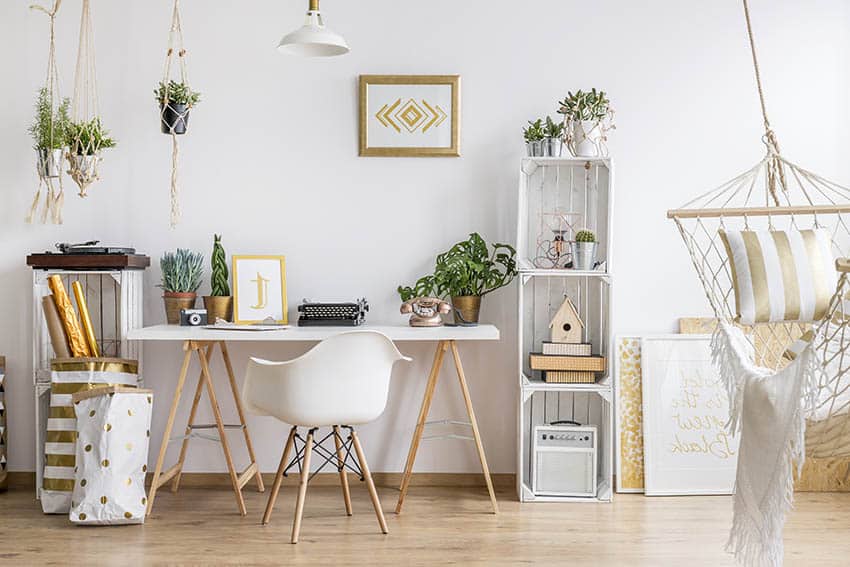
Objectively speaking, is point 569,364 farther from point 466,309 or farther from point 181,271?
point 181,271

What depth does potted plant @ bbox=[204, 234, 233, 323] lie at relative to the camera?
3879mm

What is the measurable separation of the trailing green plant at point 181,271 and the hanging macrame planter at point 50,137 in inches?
23.2

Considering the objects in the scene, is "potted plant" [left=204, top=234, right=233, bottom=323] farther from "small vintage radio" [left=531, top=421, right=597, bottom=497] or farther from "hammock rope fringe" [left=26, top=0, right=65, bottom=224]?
"small vintage radio" [left=531, top=421, right=597, bottom=497]

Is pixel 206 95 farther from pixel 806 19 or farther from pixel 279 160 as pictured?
pixel 806 19

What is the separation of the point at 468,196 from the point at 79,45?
193 cm

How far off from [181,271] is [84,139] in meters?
0.70

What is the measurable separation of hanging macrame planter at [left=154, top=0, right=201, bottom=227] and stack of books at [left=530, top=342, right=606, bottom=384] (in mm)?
1813

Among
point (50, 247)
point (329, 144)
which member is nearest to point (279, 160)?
point (329, 144)

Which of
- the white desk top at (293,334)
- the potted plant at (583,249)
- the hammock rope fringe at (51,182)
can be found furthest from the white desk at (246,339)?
the hammock rope fringe at (51,182)

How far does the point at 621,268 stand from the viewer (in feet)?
13.4

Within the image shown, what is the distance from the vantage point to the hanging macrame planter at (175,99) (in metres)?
3.77

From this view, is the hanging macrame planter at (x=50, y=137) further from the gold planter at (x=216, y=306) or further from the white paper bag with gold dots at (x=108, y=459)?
the white paper bag with gold dots at (x=108, y=459)

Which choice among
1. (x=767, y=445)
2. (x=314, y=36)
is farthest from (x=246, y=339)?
(x=767, y=445)

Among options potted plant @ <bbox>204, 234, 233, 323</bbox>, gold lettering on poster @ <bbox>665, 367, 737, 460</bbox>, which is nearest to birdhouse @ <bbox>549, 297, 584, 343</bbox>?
gold lettering on poster @ <bbox>665, 367, 737, 460</bbox>
